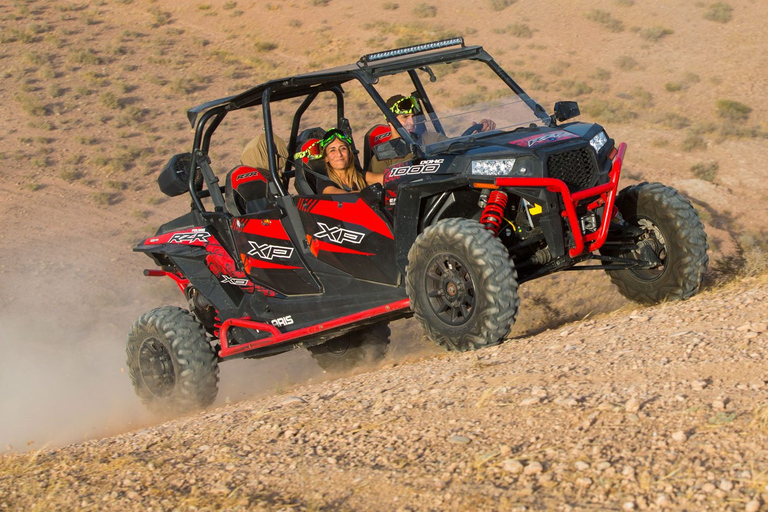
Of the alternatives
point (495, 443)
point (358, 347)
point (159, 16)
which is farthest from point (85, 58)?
point (495, 443)

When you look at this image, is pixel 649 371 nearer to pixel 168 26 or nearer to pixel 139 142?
pixel 139 142

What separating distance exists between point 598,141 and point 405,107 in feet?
5.22

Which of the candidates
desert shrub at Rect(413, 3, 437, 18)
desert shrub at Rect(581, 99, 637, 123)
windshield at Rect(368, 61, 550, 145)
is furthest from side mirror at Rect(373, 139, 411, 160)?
desert shrub at Rect(413, 3, 437, 18)

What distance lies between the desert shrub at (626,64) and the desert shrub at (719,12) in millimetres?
4467

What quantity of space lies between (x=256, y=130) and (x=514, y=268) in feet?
56.1

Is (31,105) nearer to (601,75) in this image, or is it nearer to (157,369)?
(601,75)

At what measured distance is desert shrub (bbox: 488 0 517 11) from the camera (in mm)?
30922

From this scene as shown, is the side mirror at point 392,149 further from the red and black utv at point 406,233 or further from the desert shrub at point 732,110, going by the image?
the desert shrub at point 732,110

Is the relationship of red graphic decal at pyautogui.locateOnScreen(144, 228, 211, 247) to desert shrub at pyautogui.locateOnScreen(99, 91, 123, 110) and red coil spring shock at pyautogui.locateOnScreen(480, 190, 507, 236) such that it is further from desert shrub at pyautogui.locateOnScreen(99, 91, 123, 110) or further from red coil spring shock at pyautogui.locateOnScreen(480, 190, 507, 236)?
desert shrub at pyautogui.locateOnScreen(99, 91, 123, 110)

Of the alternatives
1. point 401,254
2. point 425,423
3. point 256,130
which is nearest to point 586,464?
point 425,423

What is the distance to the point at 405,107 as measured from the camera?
6.75 m

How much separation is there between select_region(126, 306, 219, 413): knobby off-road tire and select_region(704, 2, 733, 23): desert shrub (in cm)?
2587

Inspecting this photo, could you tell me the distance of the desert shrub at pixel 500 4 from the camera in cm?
3092

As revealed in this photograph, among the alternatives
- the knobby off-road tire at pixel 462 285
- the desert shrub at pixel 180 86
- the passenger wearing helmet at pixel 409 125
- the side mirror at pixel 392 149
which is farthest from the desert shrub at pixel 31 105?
the knobby off-road tire at pixel 462 285
